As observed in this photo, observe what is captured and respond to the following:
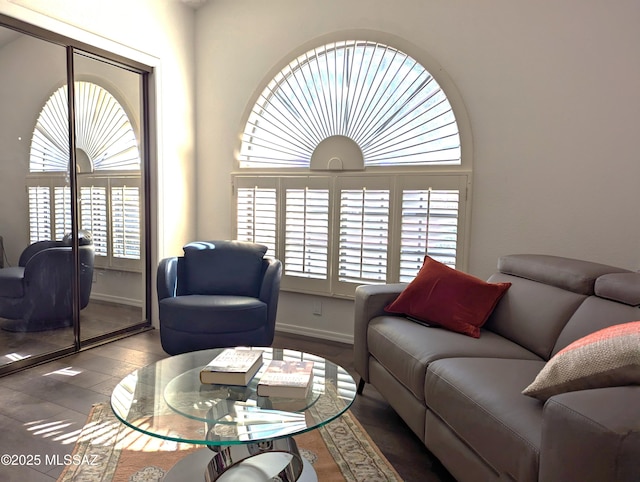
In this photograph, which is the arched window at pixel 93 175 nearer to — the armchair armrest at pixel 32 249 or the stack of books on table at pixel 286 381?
the armchair armrest at pixel 32 249

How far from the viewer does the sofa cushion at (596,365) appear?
4.12ft

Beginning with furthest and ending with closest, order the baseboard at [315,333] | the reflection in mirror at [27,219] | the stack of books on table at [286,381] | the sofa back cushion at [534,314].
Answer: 1. the baseboard at [315,333]
2. the reflection in mirror at [27,219]
3. the sofa back cushion at [534,314]
4. the stack of books on table at [286,381]

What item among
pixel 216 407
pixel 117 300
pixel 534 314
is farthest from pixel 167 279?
pixel 534 314

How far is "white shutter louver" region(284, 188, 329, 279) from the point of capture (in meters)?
3.73

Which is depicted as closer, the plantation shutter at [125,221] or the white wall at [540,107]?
the white wall at [540,107]

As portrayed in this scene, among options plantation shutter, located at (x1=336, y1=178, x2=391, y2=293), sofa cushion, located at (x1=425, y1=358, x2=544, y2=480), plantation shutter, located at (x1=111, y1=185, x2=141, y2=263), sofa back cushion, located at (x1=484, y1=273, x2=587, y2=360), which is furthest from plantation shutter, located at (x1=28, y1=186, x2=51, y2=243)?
sofa back cushion, located at (x1=484, y1=273, x2=587, y2=360)

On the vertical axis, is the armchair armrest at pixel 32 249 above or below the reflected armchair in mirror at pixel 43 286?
above

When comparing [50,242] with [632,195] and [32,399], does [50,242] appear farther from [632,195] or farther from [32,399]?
[632,195]

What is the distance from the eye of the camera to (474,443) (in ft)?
5.24

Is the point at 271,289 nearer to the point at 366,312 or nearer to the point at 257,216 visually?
the point at 366,312

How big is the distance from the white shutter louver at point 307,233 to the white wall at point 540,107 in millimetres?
504

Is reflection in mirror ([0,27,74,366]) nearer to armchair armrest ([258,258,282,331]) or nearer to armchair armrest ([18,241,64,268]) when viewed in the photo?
armchair armrest ([18,241,64,268])

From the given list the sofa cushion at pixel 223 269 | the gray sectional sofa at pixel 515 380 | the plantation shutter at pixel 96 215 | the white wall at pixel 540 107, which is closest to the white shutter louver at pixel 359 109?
the white wall at pixel 540 107

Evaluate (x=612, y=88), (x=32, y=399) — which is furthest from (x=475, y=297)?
(x=32, y=399)
